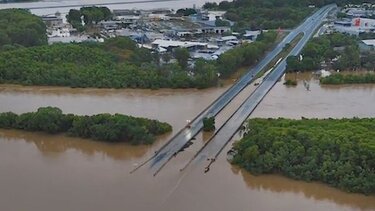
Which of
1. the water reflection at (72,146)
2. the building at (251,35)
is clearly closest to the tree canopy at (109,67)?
the building at (251,35)

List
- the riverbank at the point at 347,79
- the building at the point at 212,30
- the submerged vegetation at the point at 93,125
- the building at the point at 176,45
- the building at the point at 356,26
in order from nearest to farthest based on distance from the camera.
A: the submerged vegetation at the point at 93,125
the riverbank at the point at 347,79
the building at the point at 176,45
the building at the point at 356,26
the building at the point at 212,30

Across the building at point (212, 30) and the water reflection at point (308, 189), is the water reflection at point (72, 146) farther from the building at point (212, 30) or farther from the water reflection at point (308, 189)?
the building at point (212, 30)

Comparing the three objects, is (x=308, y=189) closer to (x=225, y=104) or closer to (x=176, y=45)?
(x=225, y=104)

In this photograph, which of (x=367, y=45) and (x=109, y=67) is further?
(x=367, y=45)

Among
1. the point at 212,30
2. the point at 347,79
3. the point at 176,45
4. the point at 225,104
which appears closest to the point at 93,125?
the point at 225,104

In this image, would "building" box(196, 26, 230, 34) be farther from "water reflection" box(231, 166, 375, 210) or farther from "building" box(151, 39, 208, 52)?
"water reflection" box(231, 166, 375, 210)

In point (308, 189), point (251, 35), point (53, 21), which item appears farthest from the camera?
point (53, 21)
